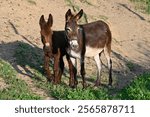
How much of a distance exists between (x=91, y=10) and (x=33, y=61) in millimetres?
7937

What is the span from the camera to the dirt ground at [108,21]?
16.7 metres

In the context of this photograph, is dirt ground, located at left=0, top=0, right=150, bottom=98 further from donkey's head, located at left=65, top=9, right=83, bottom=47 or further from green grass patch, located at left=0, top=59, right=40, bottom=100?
donkey's head, located at left=65, top=9, right=83, bottom=47

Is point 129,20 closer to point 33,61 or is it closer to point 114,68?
point 114,68

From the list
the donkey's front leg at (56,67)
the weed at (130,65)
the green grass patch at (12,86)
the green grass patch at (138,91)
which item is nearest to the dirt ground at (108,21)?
the weed at (130,65)

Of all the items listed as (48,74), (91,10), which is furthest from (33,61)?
(91,10)

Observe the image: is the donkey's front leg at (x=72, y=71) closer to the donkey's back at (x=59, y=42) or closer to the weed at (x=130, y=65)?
the donkey's back at (x=59, y=42)

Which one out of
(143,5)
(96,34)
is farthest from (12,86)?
(143,5)

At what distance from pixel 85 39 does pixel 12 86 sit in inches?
102

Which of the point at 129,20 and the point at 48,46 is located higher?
the point at 48,46

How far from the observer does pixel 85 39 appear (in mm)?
13719

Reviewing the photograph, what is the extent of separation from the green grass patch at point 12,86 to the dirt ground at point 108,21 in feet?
1.46

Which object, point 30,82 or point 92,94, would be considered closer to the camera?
point 92,94

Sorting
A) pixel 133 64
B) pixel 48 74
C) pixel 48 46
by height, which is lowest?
pixel 133 64

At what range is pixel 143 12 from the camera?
2453 cm
